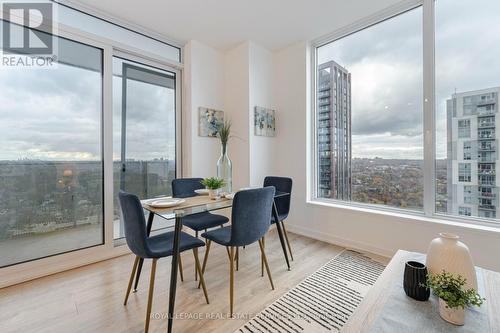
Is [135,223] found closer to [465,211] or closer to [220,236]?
[220,236]

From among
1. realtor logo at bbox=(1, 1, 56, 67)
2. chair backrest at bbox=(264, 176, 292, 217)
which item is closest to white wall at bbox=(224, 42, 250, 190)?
chair backrest at bbox=(264, 176, 292, 217)

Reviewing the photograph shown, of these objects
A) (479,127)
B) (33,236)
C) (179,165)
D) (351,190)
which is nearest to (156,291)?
(33,236)

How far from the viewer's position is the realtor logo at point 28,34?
2.04 m

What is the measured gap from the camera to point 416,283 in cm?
99

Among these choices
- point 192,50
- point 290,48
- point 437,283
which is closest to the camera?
point 437,283

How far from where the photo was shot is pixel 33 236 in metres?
2.18

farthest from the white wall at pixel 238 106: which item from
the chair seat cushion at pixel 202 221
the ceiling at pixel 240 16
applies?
the chair seat cushion at pixel 202 221

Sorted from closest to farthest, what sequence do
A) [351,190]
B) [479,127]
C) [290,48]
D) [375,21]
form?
[479,127] → [375,21] → [351,190] → [290,48]

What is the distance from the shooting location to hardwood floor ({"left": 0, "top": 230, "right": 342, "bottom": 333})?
1515 millimetres

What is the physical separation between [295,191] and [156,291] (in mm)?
2235

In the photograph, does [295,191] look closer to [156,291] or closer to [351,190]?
[351,190]

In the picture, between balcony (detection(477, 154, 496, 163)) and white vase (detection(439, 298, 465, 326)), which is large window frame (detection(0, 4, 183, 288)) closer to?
white vase (detection(439, 298, 465, 326))

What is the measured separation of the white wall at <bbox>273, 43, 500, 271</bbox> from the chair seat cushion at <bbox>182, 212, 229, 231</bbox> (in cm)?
143

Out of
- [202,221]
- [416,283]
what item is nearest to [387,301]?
[416,283]
